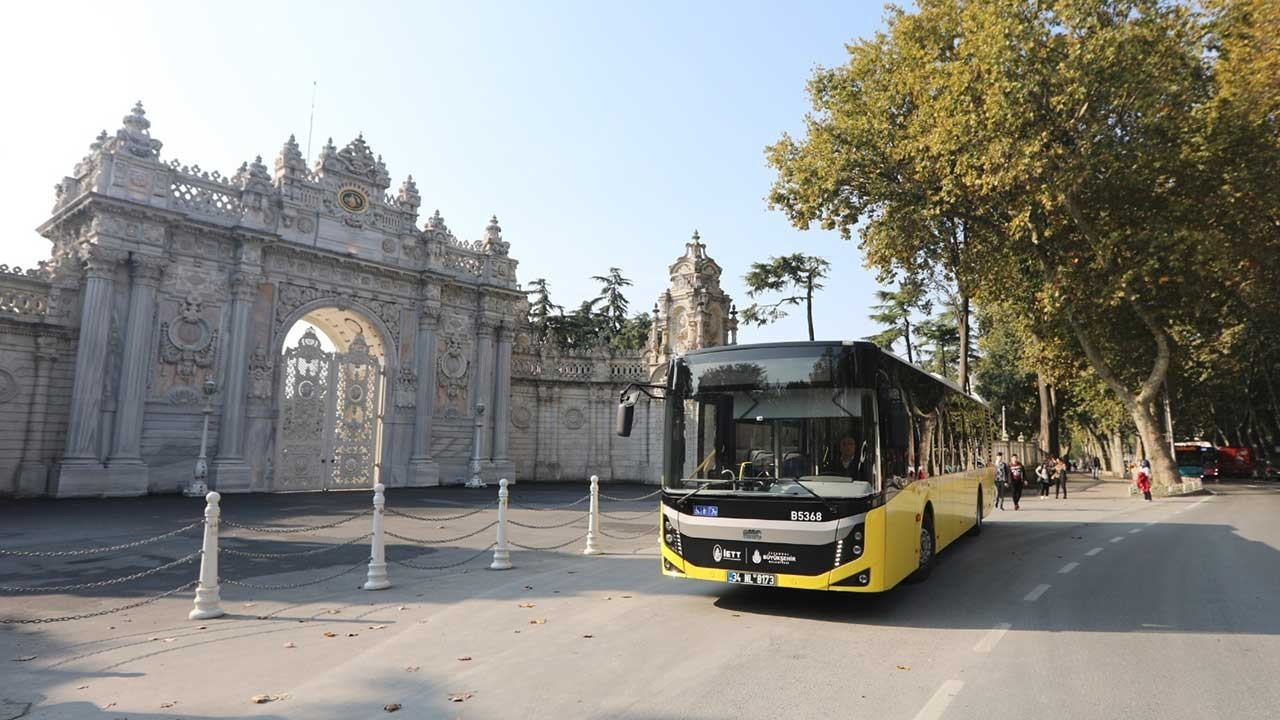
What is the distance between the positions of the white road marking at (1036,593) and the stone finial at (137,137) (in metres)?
23.7

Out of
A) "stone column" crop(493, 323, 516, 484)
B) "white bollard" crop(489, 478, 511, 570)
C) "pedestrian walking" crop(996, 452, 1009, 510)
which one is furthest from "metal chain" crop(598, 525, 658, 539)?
"stone column" crop(493, 323, 516, 484)

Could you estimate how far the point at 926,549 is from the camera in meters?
9.28

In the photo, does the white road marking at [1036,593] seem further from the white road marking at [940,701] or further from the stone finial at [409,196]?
the stone finial at [409,196]

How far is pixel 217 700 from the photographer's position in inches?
192

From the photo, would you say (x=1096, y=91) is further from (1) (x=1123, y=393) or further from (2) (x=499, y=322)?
(2) (x=499, y=322)

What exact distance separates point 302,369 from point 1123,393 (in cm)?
3000

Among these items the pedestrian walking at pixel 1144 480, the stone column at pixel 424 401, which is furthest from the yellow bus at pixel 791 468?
the pedestrian walking at pixel 1144 480

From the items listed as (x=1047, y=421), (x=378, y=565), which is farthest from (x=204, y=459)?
(x=1047, y=421)

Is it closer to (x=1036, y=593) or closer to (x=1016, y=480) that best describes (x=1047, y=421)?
(x=1016, y=480)

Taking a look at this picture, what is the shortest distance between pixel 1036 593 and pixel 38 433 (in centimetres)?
2288

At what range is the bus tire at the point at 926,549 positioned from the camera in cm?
912

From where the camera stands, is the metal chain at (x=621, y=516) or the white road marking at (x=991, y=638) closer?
the white road marking at (x=991, y=638)

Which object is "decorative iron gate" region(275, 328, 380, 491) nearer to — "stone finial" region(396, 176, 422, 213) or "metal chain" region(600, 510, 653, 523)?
"stone finial" region(396, 176, 422, 213)

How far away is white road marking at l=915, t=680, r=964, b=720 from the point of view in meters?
4.56
